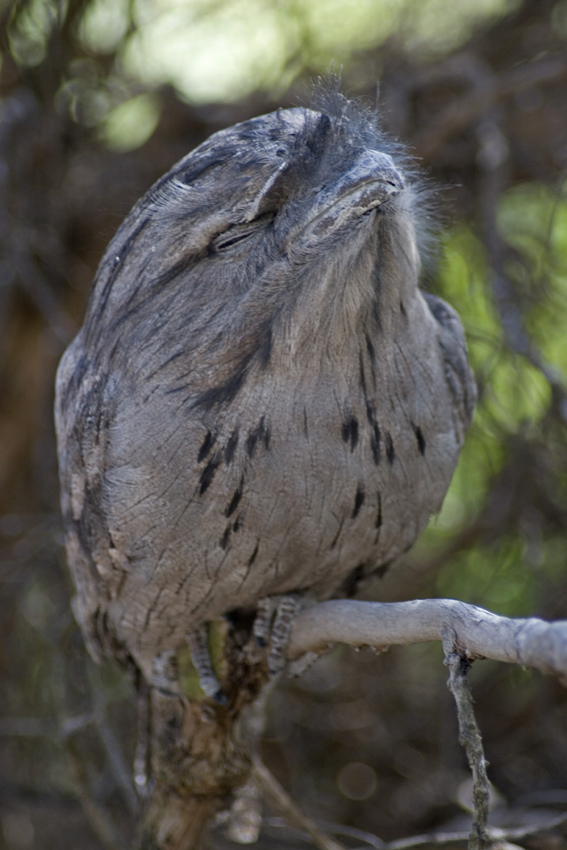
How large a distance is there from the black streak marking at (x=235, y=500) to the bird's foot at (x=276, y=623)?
1.10 feet

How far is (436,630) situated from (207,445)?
0.63 meters

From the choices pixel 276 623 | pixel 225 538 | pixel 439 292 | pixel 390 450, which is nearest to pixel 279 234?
pixel 390 450

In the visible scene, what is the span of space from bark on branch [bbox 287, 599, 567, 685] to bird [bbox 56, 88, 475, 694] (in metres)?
0.15

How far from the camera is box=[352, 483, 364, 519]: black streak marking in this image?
5.75 feet

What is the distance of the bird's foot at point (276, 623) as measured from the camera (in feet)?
6.18

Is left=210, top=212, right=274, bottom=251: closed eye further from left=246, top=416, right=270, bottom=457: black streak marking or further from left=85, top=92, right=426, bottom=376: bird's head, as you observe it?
left=246, top=416, right=270, bottom=457: black streak marking

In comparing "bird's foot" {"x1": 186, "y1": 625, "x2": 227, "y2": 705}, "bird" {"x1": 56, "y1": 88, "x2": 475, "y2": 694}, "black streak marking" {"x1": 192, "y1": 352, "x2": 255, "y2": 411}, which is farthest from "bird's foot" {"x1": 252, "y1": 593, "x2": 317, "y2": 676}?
"black streak marking" {"x1": 192, "y1": 352, "x2": 255, "y2": 411}

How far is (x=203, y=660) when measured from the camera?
2.01m

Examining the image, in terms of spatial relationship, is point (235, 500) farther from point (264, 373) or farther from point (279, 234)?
point (279, 234)

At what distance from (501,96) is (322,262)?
192 centimetres

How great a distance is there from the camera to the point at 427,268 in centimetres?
199

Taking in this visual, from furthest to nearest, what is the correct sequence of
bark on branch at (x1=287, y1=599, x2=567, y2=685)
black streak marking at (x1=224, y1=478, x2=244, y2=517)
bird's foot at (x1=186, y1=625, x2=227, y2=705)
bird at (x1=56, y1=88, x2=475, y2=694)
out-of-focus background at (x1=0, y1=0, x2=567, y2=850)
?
out-of-focus background at (x1=0, y1=0, x2=567, y2=850) → bird's foot at (x1=186, y1=625, x2=227, y2=705) → black streak marking at (x1=224, y1=478, x2=244, y2=517) → bird at (x1=56, y1=88, x2=475, y2=694) → bark on branch at (x1=287, y1=599, x2=567, y2=685)

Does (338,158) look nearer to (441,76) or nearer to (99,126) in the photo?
(441,76)

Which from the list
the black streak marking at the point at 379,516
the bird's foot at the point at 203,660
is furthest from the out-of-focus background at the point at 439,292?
the black streak marking at the point at 379,516
